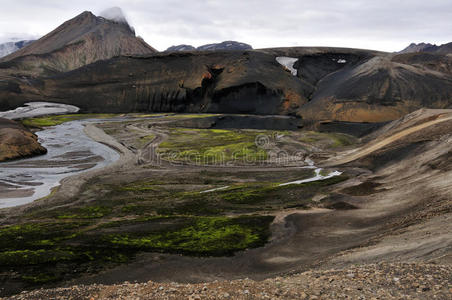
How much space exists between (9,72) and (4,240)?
430 feet

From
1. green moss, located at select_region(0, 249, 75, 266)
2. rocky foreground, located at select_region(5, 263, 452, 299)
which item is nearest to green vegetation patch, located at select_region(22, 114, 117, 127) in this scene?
green moss, located at select_region(0, 249, 75, 266)

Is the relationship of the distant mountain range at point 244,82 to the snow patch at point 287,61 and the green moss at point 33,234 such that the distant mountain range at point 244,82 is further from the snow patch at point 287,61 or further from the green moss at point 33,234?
the green moss at point 33,234

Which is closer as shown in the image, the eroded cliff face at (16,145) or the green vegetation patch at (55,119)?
the eroded cliff face at (16,145)

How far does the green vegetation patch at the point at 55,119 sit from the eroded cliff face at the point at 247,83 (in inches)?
303

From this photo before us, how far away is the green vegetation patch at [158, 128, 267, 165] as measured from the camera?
5998 cm

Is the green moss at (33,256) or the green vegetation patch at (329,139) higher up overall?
the green vegetation patch at (329,139)

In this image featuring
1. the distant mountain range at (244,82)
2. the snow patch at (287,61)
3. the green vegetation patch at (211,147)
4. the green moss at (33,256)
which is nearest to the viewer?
the green moss at (33,256)

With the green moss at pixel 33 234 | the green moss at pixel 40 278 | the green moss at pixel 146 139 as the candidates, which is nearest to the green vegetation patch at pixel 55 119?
the green moss at pixel 146 139

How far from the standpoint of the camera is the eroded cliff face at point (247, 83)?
337 feet

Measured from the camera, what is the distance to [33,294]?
1563 centimetres

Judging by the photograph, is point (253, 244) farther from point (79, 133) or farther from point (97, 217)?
point (79, 133)

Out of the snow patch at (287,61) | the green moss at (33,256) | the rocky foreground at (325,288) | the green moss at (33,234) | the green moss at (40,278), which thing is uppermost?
the snow patch at (287,61)

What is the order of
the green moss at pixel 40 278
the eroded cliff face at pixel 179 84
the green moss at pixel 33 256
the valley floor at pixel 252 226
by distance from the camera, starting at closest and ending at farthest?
the valley floor at pixel 252 226, the green moss at pixel 40 278, the green moss at pixel 33 256, the eroded cliff face at pixel 179 84

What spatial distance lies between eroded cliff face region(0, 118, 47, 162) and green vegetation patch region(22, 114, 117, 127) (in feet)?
107
